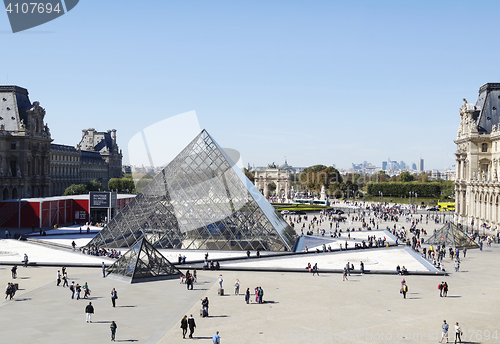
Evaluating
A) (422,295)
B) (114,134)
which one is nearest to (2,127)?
(422,295)

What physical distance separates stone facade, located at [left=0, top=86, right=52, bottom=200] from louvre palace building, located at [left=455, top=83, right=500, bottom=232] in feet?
175

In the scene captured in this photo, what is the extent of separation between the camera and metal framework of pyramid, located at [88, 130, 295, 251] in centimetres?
3250

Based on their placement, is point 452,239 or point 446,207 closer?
point 452,239

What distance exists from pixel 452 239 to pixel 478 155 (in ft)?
75.2

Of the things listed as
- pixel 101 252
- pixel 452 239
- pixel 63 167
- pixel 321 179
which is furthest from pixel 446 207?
pixel 63 167

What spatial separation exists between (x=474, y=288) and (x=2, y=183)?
5509 centimetres

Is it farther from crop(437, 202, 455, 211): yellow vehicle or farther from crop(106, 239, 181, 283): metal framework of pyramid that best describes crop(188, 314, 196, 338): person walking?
crop(437, 202, 455, 211): yellow vehicle

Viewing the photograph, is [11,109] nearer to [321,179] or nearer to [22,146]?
[22,146]

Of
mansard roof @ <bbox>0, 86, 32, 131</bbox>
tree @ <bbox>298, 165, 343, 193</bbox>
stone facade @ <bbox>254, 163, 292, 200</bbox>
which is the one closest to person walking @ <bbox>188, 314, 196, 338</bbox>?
mansard roof @ <bbox>0, 86, 32, 131</bbox>

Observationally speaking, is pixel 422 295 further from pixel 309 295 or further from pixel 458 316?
pixel 309 295

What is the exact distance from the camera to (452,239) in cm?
3625

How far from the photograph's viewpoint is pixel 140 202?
34.2 m

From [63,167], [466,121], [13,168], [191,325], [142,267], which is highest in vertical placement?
[466,121]

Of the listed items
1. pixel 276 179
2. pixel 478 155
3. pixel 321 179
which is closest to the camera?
pixel 478 155
